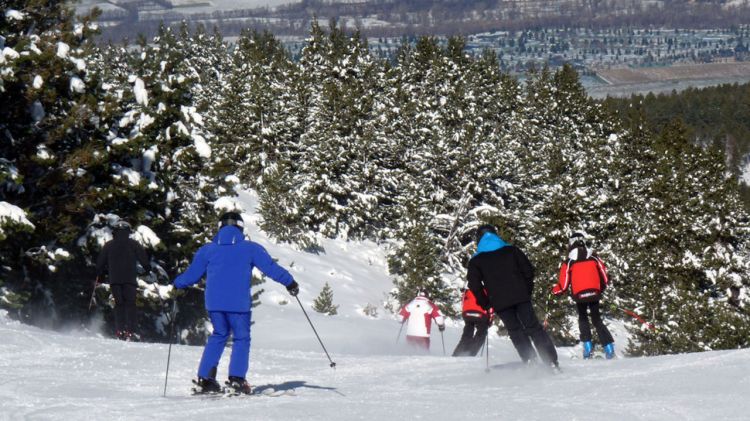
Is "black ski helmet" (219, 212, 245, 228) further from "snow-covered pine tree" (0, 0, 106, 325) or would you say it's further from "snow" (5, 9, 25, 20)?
"snow" (5, 9, 25, 20)

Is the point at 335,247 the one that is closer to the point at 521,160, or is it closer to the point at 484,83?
the point at 521,160

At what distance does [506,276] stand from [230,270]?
9.98 feet

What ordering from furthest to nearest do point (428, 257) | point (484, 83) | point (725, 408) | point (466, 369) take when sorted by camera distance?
point (484, 83) < point (428, 257) < point (466, 369) < point (725, 408)

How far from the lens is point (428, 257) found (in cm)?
4028

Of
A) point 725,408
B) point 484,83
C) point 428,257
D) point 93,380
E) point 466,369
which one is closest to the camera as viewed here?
point 725,408

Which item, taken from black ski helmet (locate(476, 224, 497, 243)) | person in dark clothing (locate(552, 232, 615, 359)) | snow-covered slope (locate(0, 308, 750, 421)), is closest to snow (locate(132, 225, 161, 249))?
snow-covered slope (locate(0, 308, 750, 421))

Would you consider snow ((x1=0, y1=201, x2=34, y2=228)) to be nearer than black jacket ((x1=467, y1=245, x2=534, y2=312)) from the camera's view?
No

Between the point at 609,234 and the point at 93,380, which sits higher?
the point at 609,234

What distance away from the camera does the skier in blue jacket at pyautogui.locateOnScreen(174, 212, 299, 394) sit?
8617mm

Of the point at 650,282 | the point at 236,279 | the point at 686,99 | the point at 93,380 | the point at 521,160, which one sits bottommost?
the point at 93,380

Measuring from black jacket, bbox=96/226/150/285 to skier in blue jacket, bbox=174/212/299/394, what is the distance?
5.84m

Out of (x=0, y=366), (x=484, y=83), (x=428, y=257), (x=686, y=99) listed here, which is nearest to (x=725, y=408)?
(x=0, y=366)

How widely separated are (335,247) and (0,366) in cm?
3954

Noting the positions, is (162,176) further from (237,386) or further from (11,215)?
(237,386)
